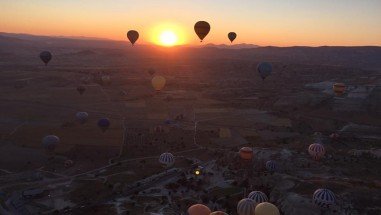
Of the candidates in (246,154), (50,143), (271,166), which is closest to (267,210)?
(271,166)

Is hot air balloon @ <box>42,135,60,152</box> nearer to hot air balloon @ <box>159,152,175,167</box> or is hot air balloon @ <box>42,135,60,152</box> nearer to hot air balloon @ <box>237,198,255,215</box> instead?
hot air balloon @ <box>159,152,175,167</box>

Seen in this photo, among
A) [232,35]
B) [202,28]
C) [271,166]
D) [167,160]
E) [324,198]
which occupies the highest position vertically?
[232,35]

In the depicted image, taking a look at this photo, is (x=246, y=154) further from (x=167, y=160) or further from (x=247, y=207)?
(x=247, y=207)

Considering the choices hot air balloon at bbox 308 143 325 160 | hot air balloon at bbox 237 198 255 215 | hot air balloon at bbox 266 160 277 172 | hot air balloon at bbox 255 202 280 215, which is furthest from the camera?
hot air balloon at bbox 308 143 325 160

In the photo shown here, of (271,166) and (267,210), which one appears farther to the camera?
(271,166)

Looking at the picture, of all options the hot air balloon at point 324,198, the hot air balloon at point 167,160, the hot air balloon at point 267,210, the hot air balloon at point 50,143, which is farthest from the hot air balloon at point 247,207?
the hot air balloon at point 50,143

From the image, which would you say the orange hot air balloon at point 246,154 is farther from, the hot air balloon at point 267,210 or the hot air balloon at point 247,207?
the hot air balloon at point 267,210

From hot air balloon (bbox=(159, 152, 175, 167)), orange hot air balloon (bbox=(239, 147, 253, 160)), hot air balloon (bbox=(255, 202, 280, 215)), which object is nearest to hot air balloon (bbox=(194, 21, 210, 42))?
hot air balloon (bbox=(159, 152, 175, 167))
